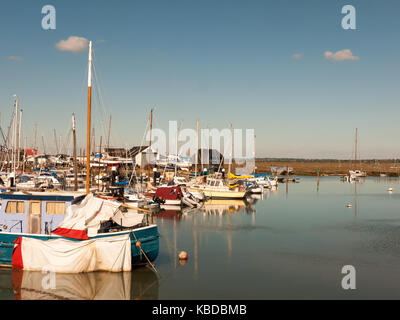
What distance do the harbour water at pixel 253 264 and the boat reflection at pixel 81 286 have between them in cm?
5

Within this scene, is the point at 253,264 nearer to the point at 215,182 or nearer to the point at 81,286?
the point at 81,286

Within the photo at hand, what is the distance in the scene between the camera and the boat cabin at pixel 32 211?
23.5 meters

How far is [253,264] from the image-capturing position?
26219 millimetres

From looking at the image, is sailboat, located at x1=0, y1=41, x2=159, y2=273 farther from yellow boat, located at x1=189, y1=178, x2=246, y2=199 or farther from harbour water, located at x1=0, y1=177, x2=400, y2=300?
yellow boat, located at x1=189, y1=178, x2=246, y2=199

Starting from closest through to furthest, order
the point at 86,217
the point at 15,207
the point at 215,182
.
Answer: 1. the point at 86,217
2. the point at 15,207
3. the point at 215,182

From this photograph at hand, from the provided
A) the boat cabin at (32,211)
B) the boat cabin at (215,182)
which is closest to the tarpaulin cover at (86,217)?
the boat cabin at (32,211)

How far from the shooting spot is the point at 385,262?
88.8ft

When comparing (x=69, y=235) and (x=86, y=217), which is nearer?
(x=69, y=235)

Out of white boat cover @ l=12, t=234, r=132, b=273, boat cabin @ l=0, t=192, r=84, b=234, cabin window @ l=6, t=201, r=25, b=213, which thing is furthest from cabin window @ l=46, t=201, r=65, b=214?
white boat cover @ l=12, t=234, r=132, b=273

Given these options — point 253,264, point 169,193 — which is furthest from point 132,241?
point 169,193

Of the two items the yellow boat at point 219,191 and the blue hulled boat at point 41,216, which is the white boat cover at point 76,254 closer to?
the blue hulled boat at point 41,216

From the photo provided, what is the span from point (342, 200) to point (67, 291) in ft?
190

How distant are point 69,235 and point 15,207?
4.75 meters
